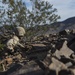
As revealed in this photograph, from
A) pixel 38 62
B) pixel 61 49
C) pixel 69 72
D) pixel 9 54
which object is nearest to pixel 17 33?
pixel 9 54

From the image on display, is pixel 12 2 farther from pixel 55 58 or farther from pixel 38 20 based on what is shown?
pixel 55 58

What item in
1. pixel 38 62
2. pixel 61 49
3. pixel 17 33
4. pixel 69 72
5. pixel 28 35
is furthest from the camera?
pixel 28 35

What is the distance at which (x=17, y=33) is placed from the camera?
768 inches

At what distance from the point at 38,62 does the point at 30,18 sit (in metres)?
16.6

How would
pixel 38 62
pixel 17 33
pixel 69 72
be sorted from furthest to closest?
pixel 17 33 → pixel 38 62 → pixel 69 72

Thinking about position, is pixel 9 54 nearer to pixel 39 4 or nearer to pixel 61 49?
pixel 61 49

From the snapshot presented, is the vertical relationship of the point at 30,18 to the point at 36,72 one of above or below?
below

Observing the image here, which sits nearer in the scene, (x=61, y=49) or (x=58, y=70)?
(x=58, y=70)

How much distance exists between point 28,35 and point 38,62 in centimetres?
1551

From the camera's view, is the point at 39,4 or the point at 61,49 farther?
the point at 39,4

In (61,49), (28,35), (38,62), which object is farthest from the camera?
(28,35)

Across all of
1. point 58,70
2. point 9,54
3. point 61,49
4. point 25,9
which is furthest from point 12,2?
point 58,70

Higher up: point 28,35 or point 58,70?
point 58,70

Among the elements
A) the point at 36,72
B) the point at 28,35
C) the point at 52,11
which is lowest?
the point at 28,35
